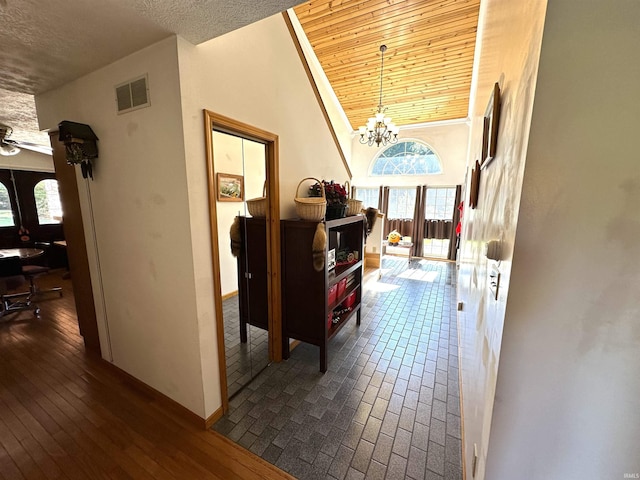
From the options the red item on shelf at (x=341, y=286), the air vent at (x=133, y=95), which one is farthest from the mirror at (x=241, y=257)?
the red item on shelf at (x=341, y=286)

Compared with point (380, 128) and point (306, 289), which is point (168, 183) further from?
point (380, 128)

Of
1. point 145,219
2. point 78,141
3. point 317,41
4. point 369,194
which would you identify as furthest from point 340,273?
point 369,194

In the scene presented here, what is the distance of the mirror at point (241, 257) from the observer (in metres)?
1.85

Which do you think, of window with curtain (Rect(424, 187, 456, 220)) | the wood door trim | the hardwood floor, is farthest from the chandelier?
the hardwood floor

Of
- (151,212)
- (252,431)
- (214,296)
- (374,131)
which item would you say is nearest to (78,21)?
(151,212)

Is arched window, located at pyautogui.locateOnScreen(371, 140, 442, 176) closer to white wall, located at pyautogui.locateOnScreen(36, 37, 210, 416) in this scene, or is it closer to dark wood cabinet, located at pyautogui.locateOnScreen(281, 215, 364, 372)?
dark wood cabinet, located at pyautogui.locateOnScreen(281, 215, 364, 372)

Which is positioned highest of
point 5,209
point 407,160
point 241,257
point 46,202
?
point 407,160

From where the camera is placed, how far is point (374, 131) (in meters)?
4.61

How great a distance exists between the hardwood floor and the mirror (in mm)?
504

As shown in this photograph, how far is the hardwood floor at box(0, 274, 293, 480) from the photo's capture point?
144cm

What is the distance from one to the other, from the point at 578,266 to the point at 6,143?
21.7 feet

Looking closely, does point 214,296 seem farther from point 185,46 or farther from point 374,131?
point 374,131

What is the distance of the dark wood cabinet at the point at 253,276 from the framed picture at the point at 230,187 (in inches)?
8.9

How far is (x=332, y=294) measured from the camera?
2453 millimetres
